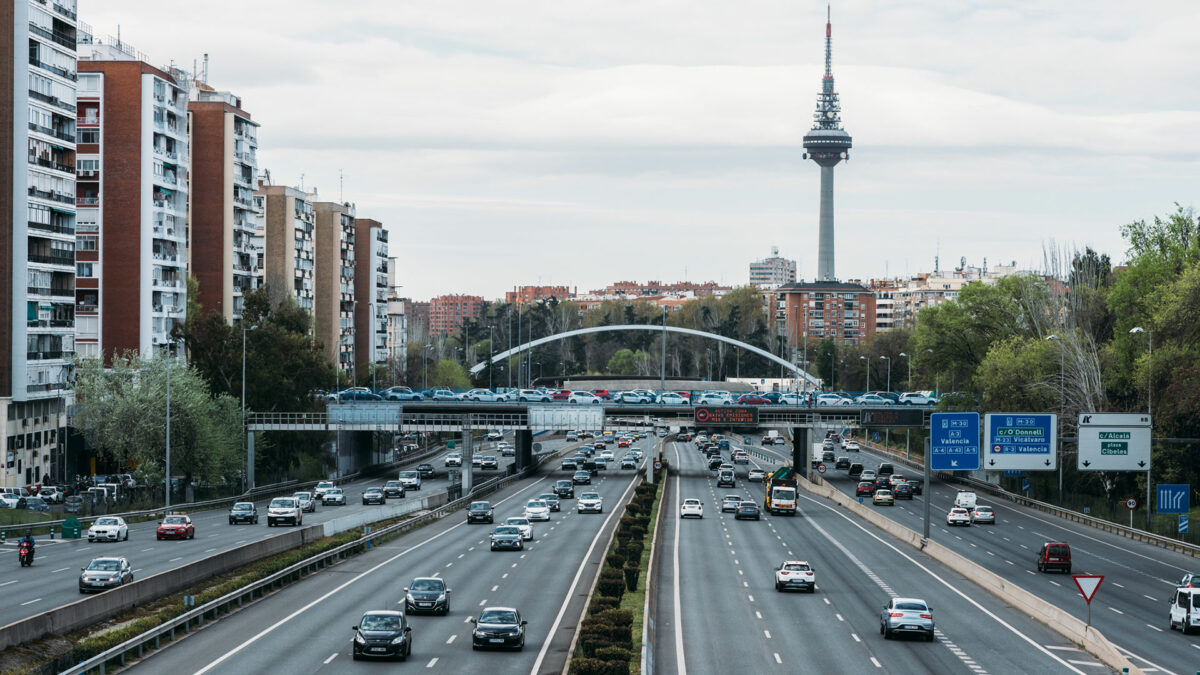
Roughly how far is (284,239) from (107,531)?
10525cm

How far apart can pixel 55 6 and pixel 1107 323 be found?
259ft

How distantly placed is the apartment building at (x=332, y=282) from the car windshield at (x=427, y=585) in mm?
139029

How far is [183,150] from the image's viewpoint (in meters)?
118

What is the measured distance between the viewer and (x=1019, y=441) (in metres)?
63.4

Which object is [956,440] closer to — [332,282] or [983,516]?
[983,516]

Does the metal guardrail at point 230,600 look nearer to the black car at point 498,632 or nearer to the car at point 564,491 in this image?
the black car at point 498,632

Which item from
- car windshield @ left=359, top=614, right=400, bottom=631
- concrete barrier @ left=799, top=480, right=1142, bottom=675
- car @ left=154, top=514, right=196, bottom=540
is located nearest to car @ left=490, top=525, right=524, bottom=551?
car @ left=154, top=514, right=196, bottom=540

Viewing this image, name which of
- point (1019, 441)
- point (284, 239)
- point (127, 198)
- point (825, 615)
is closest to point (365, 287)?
point (284, 239)

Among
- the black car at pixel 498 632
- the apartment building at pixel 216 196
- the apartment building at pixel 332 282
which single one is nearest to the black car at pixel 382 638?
the black car at pixel 498 632

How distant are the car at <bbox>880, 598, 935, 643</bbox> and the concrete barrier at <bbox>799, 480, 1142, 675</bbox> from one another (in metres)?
3.98

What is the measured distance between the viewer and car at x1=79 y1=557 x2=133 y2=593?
4384 cm

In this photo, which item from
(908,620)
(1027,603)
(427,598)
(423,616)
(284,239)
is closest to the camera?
(908,620)

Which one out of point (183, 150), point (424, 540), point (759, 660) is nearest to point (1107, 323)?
point (424, 540)

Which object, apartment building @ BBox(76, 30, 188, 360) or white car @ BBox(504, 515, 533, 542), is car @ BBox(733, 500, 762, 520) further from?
apartment building @ BBox(76, 30, 188, 360)
